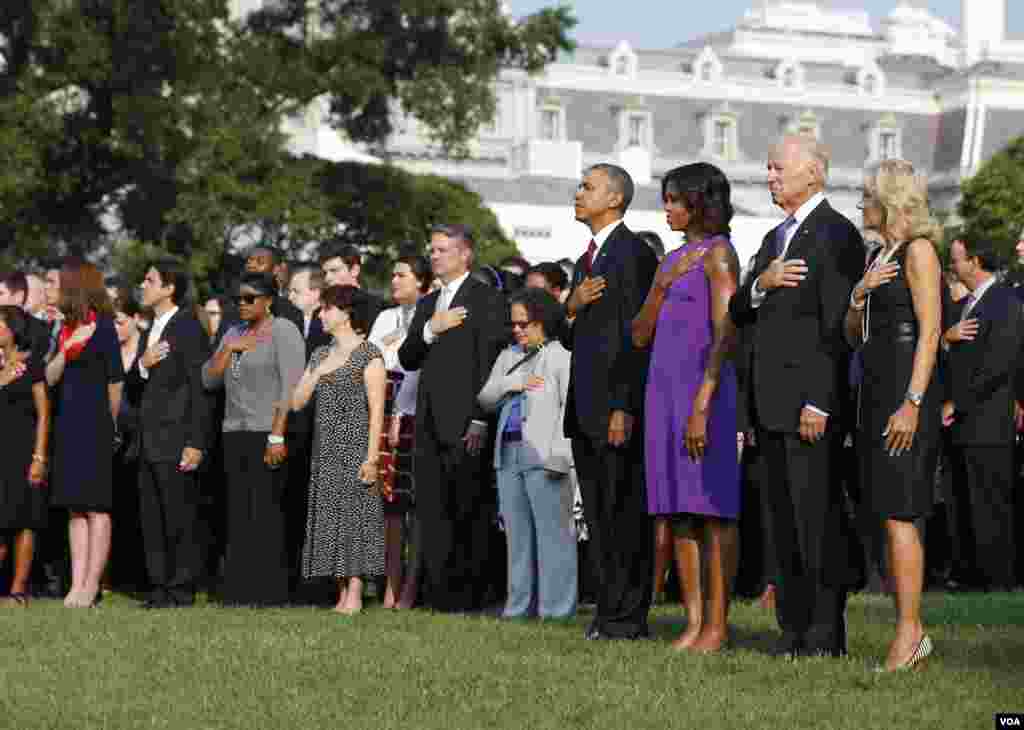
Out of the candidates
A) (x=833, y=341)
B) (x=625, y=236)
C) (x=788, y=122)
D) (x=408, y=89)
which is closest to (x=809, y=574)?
(x=833, y=341)

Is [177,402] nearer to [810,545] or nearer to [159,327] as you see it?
[159,327]

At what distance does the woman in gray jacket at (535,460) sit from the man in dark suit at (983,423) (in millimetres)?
3189

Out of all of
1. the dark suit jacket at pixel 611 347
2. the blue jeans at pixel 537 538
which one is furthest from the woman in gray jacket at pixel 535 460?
the dark suit jacket at pixel 611 347

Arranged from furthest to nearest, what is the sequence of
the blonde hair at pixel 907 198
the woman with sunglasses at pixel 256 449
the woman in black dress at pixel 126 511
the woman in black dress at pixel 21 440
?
1. the woman in black dress at pixel 126 511
2. the woman in black dress at pixel 21 440
3. the woman with sunglasses at pixel 256 449
4. the blonde hair at pixel 907 198

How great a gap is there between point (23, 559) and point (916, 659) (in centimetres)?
681

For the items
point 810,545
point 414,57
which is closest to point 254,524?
point 810,545

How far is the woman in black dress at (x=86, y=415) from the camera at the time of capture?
1462 centimetres

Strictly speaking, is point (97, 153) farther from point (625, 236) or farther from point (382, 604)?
point (625, 236)

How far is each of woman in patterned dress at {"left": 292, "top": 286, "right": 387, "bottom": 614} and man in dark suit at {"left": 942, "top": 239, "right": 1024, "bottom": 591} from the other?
12.5ft

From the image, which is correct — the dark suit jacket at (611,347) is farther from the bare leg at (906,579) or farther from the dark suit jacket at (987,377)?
the dark suit jacket at (987,377)

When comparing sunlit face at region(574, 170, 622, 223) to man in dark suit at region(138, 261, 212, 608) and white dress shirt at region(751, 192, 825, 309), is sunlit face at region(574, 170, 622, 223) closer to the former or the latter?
white dress shirt at region(751, 192, 825, 309)

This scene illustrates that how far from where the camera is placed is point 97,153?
38000 mm

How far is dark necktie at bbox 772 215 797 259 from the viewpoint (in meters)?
10.5

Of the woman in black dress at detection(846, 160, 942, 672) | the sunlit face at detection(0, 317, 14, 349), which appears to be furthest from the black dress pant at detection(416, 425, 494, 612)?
the woman in black dress at detection(846, 160, 942, 672)
